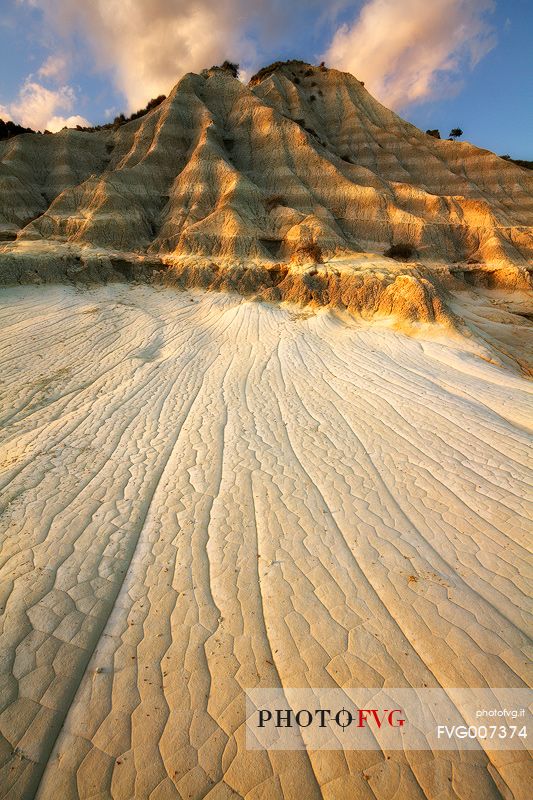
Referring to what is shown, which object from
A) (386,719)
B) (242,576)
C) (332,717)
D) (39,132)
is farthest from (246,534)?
(39,132)

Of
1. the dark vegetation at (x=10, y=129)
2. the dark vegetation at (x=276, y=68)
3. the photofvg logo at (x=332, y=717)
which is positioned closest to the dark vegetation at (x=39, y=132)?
the dark vegetation at (x=10, y=129)

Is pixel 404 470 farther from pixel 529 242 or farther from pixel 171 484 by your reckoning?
pixel 529 242

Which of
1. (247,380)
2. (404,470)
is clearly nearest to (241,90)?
(247,380)

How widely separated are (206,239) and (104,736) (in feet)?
80.8

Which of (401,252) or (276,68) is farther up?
(276,68)

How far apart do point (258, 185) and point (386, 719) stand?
3372cm

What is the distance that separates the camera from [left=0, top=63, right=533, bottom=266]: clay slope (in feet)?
80.0

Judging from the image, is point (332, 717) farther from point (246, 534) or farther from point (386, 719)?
point (246, 534)

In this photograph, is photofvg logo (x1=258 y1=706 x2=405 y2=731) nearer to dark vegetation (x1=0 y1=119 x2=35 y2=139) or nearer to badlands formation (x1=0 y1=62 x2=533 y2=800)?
badlands formation (x1=0 y1=62 x2=533 y2=800)

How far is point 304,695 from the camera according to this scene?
2.33 meters

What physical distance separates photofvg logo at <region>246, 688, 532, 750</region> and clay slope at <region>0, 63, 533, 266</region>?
22326mm

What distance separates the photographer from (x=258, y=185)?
29625 mm

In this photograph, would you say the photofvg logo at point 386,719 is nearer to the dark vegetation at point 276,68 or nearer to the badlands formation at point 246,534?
the badlands formation at point 246,534

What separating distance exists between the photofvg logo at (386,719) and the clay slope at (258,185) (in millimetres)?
22326
